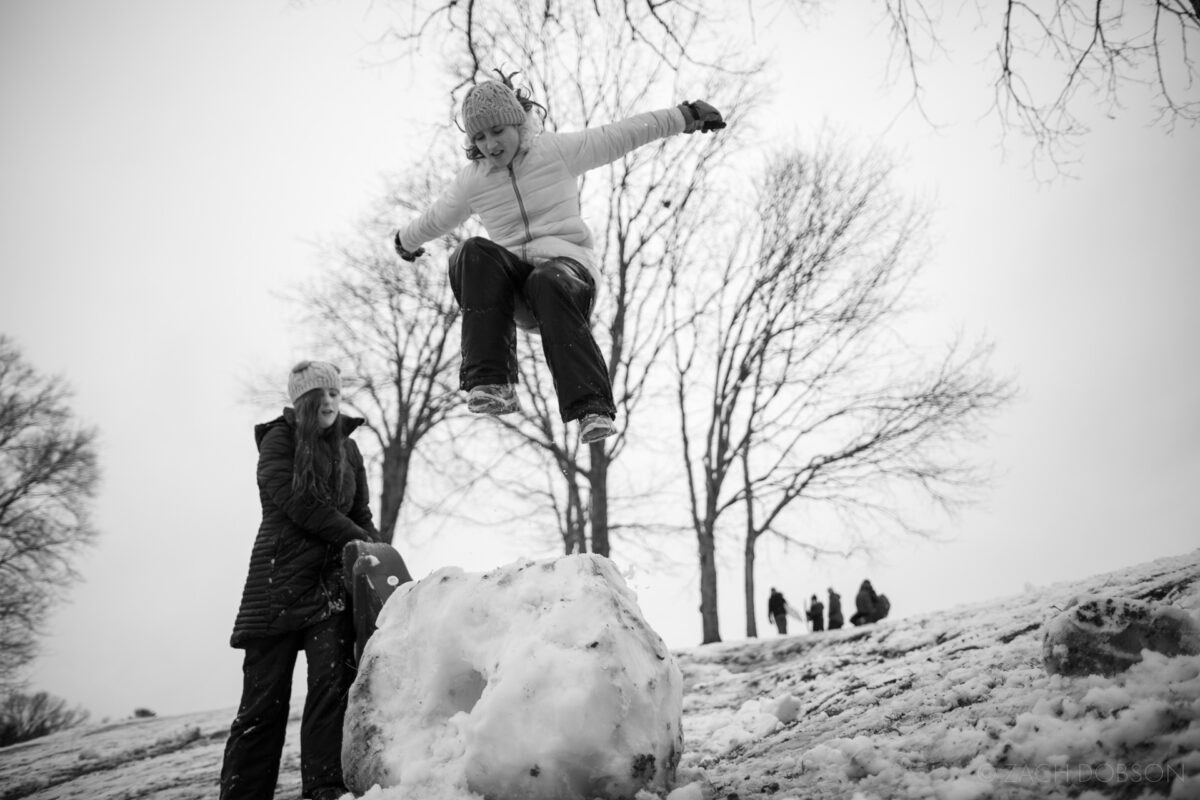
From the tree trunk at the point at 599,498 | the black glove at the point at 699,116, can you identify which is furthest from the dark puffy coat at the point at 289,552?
the tree trunk at the point at 599,498

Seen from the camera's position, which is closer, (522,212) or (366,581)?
(366,581)

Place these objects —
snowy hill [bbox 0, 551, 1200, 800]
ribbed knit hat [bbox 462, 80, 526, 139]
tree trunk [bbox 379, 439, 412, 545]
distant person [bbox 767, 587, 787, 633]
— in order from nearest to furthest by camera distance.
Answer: snowy hill [bbox 0, 551, 1200, 800], ribbed knit hat [bbox 462, 80, 526, 139], tree trunk [bbox 379, 439, 412, 545], distant person [bbox 767, 587, 787, 633]

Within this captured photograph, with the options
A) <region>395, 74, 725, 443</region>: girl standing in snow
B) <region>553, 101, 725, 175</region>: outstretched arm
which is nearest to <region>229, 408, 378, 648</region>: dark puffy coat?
<region>395, 74, 725, 443</region>: girl standing in snow

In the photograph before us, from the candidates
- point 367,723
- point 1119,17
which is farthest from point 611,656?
point 1119,17

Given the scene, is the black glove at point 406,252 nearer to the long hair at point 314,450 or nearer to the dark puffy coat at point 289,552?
the long hair at point 314,450

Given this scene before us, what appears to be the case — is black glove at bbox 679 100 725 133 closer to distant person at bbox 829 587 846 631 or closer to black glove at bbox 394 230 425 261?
black glove at bbox 394 230 425 261

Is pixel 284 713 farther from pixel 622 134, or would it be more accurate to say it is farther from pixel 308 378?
pixel 622 134

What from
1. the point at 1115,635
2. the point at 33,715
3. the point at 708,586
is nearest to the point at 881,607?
the point at 708,586

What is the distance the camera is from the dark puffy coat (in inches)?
95.7

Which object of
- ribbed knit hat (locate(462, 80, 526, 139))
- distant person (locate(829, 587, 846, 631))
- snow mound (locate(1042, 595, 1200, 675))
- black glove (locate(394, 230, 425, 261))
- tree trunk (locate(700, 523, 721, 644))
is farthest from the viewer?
distant person (locate(829, 587, 846, 631))

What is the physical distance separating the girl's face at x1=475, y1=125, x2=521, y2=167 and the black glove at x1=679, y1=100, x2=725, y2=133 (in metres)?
0.71

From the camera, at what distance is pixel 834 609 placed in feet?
40.9

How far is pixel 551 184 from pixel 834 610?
11954 millimetres

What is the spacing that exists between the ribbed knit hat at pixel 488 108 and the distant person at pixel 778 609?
12.5m
